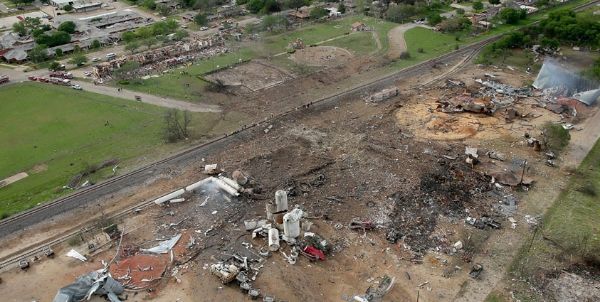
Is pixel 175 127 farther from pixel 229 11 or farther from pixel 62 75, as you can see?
pixel 229 11

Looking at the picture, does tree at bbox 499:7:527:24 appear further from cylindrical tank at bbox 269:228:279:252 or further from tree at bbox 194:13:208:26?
cylindrical tank at bbox 269:228:279:252

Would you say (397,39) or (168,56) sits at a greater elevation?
(397,39)

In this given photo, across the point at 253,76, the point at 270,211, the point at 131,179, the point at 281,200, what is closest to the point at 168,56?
the point at 253,76

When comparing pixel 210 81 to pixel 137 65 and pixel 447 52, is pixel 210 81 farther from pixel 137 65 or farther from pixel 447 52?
pixel 447 52

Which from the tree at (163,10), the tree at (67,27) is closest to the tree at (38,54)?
the tree at (67,27)

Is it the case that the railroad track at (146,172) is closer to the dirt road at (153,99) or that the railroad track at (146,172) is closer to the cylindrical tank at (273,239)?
the dirt road at (153,99)
